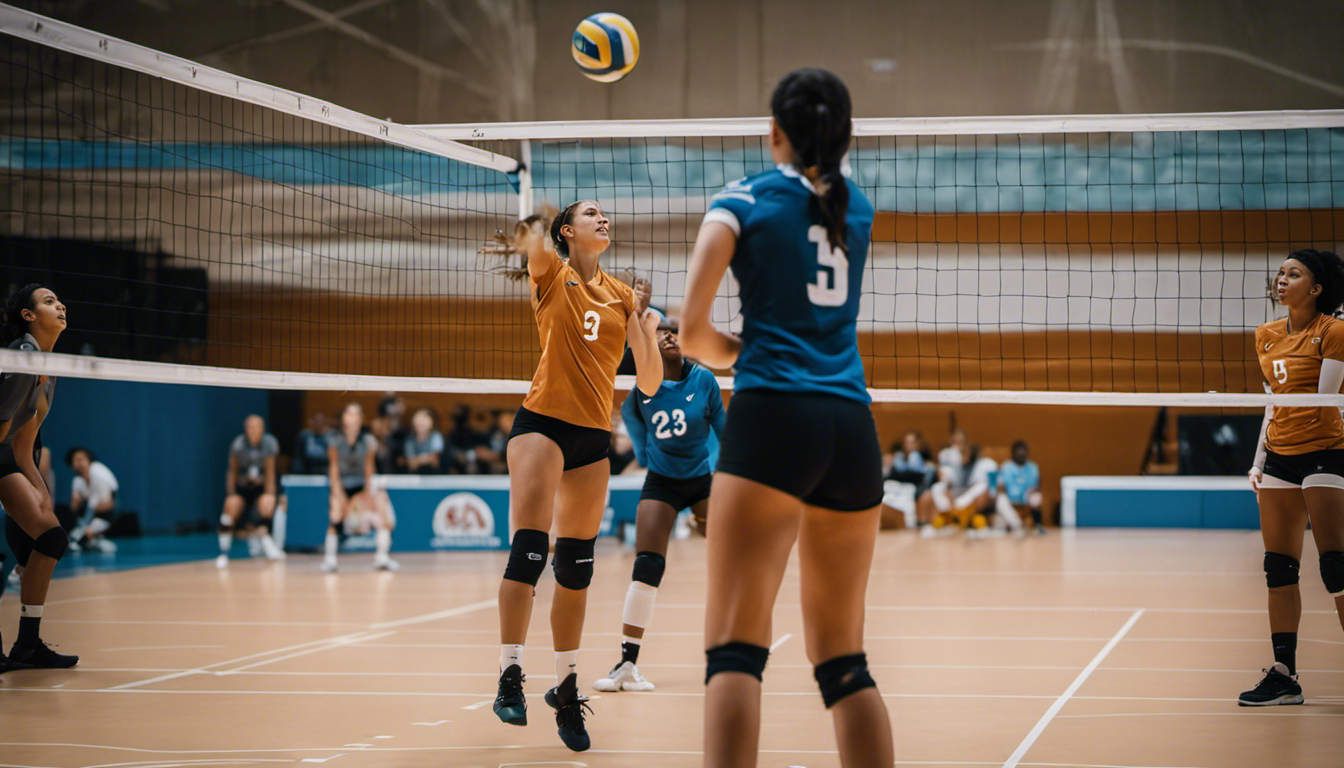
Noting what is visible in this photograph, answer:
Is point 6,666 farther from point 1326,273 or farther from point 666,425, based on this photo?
point 1326,273

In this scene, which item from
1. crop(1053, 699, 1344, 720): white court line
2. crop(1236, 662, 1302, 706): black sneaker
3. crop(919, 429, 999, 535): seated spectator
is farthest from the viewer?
crop(919, 429, 999, 535): seated spectator

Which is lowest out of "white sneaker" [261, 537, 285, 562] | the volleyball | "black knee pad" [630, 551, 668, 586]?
"white sneaker" [261, 537, 285, 562]

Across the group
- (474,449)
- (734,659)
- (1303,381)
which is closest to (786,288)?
(734,659)

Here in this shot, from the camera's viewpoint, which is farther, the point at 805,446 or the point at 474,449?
the point at 474,449

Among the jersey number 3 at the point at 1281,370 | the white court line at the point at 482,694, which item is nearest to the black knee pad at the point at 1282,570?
the white court line at the point at 482,694

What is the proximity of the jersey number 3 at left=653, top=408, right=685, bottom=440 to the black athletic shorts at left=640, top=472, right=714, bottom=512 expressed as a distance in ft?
0.71

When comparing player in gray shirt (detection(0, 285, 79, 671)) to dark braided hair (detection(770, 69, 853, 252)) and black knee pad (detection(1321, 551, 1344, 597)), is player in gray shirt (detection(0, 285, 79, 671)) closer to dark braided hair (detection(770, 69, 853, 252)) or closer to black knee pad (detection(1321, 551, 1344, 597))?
dark braided hair (detection(770, 69, 853, 252))

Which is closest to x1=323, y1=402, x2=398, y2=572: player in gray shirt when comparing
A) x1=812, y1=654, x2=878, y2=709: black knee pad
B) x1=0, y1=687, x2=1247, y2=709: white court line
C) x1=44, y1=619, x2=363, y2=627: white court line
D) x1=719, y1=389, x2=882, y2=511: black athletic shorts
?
x1=44, y1=619, x2=363, y2=627: white court line

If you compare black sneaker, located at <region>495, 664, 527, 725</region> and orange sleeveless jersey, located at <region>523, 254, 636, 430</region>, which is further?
orange sleeveless jersey, located at <region>523, 254, 636, 430</region>

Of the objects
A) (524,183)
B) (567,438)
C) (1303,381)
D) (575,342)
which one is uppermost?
(524,183)

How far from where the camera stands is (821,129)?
2.68m

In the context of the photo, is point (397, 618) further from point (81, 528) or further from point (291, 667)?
point (81, 528)

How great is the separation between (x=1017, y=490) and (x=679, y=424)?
13.1 m

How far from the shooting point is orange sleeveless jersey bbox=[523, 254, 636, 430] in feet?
15.1
